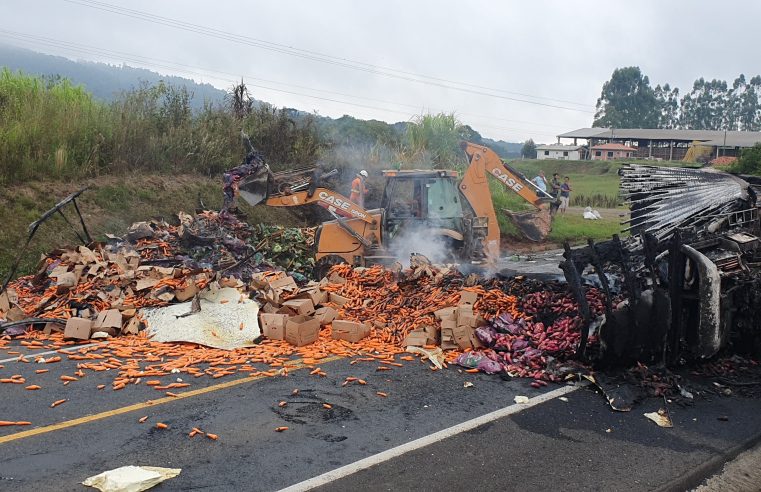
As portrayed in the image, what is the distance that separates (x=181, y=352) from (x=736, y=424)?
6.39m

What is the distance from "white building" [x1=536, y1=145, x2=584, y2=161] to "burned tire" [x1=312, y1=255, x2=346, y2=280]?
233 feet

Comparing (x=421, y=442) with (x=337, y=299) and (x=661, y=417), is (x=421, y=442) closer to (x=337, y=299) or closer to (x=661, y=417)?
(x=661, y=417)

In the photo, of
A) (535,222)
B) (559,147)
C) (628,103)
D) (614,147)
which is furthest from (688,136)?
(535,222)

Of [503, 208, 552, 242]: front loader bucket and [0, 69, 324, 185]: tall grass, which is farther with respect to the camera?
[503, 208, 552, 242]: front loader bucket

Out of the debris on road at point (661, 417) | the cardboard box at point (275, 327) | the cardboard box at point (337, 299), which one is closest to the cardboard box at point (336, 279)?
the cardboard box at point (337, 299)

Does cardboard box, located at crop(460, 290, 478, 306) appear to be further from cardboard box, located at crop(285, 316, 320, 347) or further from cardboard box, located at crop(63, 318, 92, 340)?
cardboard box, located at crop(63, 318, 92, 340)

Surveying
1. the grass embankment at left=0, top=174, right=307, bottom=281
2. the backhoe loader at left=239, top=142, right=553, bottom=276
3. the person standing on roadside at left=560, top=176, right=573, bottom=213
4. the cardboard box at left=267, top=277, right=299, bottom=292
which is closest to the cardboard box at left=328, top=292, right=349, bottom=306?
the cardboard box at left=267, top=277, right=299, bottom=292

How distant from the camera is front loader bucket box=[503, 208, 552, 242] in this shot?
16875mm

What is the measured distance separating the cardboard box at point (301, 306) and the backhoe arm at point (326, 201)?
308 centimetres

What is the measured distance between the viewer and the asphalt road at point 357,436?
484 centimetres

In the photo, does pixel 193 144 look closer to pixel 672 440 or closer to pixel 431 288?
pixel 431 288

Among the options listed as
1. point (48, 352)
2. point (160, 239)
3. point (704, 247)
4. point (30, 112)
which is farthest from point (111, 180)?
point (704, 247)

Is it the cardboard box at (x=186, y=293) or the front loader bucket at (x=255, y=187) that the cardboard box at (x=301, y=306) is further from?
the front loader bucket at (x=255, y=187)

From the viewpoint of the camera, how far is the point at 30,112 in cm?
1570
